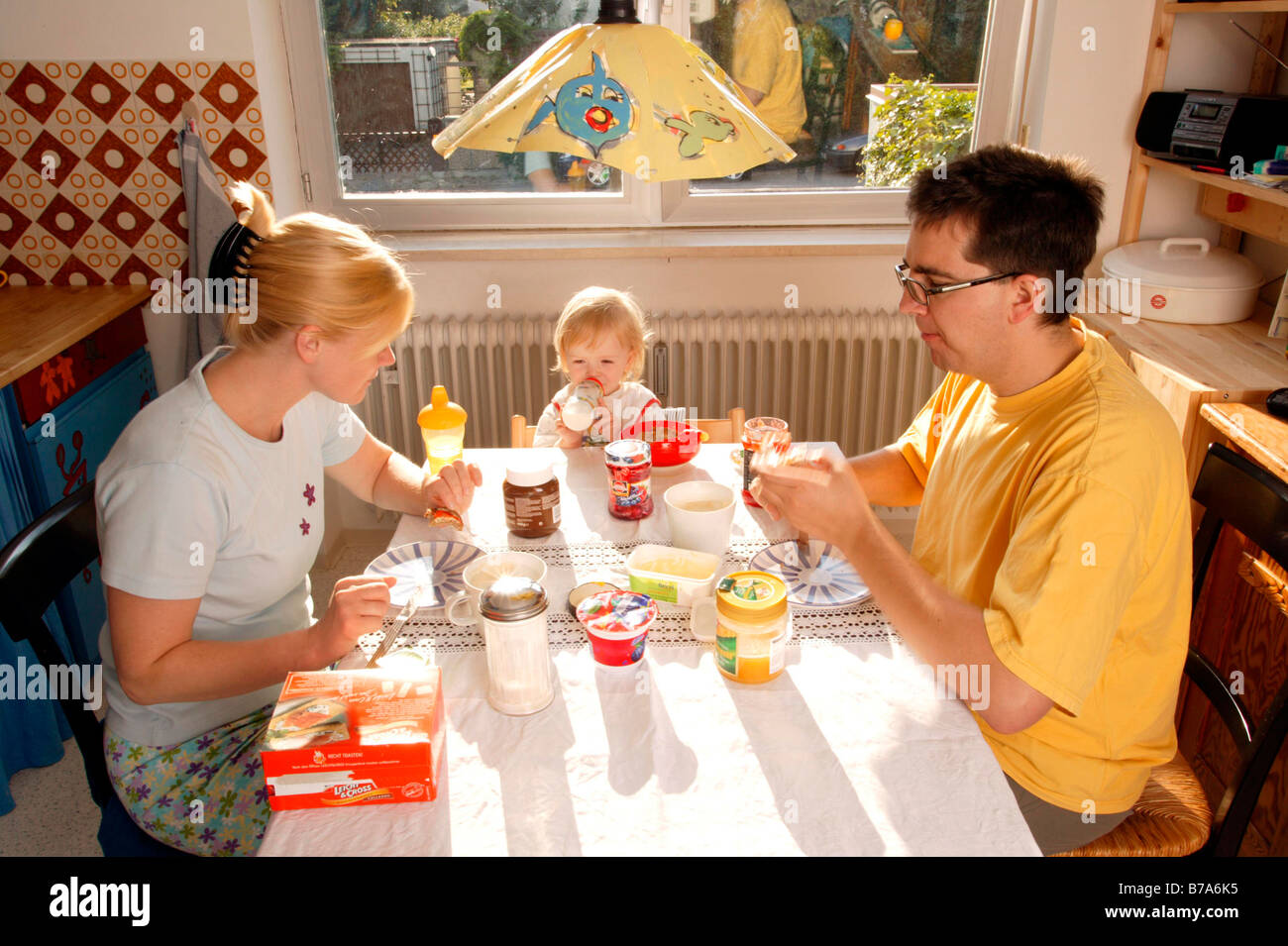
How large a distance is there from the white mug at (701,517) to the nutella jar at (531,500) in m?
0.19

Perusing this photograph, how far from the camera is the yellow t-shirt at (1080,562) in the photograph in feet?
3.73

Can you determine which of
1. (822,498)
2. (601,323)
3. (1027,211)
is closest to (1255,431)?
(1027,211)

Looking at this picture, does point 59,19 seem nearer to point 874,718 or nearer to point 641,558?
point 641,558

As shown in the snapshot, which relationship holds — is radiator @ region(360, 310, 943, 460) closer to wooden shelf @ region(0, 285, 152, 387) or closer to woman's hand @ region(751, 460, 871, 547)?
wooden shelf @ region(0, 285, 152, 387)

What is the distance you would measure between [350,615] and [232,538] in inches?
10.7

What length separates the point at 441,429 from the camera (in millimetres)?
1731

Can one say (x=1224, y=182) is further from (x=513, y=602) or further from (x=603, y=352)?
(x=513, y=602)

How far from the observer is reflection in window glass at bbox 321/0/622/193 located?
2.82 metres

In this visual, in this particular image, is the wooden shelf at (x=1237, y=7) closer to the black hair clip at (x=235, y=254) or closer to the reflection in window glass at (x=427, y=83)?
the reflection in window glass at (x=427, y=83)

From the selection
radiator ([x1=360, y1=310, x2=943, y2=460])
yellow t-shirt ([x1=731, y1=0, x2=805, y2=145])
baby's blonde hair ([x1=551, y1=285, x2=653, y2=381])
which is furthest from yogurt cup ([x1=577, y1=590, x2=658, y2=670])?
yellow t-shirt ([x1=731, y1=0, x2=805, y2=145])

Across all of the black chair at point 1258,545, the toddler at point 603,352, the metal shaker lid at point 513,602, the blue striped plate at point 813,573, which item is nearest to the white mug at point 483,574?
the metal shaker lid at point 513,602

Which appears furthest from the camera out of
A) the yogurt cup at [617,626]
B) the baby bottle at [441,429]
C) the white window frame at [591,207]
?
the white window frame at [591,207]

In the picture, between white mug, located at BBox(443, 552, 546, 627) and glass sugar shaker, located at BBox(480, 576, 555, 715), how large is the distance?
19 centimetres
